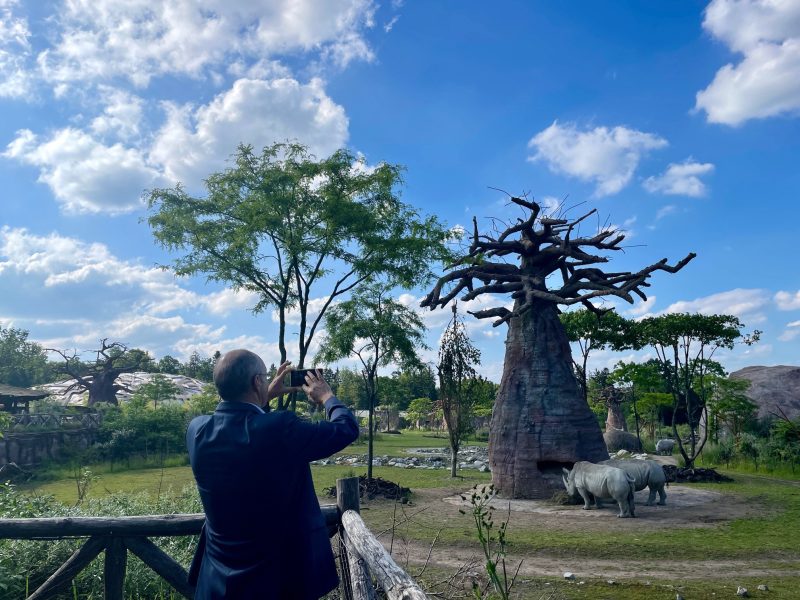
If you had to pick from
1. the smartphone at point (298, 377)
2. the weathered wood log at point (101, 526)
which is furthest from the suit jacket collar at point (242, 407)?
the weathered wood log at point (101, 526)

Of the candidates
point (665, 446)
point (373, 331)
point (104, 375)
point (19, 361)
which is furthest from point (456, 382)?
point (19, 361)

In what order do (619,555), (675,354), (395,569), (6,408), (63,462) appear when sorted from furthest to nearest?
(6,408)
(63,462)
(675,354)
(619,555)
(395,569)

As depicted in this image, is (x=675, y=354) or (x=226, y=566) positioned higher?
(x=675, y=354)

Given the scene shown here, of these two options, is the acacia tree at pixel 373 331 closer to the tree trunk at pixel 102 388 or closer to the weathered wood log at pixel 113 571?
the weathered wood log at pixel 113 571

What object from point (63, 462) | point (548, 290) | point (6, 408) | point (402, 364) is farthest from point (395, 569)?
point (6, 408)

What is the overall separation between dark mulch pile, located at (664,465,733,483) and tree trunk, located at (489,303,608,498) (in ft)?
16.8

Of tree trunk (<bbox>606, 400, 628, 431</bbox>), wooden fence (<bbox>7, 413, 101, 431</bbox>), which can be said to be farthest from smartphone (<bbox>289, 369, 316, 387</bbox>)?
tree trunk (<bbox>606, 400, 628, 431</bbox>)

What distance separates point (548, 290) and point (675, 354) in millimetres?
7148

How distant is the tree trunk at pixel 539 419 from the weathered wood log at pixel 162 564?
11146 millimetres

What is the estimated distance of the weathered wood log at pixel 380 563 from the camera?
8.18 ft

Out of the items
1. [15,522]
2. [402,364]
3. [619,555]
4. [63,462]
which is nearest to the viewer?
[15,522]

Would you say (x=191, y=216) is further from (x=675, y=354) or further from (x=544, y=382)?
(x=675, y=354)

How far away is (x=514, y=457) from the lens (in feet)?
48.1

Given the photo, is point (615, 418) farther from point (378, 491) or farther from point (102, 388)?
point (102, 388)
